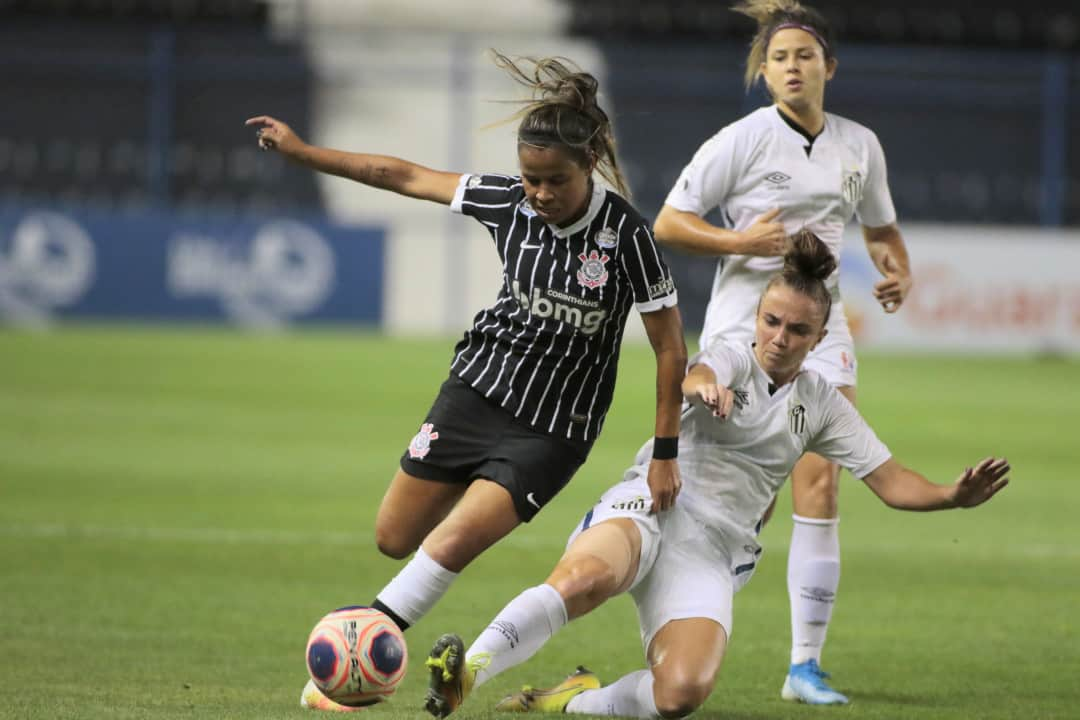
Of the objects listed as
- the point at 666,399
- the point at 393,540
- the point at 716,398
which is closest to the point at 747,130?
the point at 666,399

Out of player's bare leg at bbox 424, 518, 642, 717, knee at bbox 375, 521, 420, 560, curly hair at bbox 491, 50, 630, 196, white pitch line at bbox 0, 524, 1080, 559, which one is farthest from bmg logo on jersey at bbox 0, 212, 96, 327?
player's bare leg at bbox 424, 518, 642, 717

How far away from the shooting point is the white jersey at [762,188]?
6324 mm

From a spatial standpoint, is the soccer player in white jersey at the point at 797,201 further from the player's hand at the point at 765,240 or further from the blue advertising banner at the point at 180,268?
the blue advertising banner at the point at 180,268

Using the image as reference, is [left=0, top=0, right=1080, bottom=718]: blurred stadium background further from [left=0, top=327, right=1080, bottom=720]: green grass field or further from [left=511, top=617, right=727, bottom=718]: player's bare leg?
[left=511, top=617, right=727, bottom=718]: player's bare leg

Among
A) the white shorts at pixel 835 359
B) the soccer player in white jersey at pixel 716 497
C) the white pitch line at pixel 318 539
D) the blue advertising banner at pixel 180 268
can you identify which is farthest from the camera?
the blue advertising banner at pixel 180 268

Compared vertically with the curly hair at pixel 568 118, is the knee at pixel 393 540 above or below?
below

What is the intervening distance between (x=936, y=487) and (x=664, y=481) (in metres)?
0.87

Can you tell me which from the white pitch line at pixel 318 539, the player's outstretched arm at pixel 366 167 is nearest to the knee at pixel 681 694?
the player's outstretched arm at pixel 366 167

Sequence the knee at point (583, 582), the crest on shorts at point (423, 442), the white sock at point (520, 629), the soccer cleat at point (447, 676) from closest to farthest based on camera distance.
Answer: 1. the soccer cleat at point (447, 676)
2. the white sock at point (520, 629)
3. the knee at point (583, 582)
4. the crest on shorts at point (423, 442)

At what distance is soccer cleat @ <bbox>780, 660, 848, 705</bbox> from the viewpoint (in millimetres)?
5898

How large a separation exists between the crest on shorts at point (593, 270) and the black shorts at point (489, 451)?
516mm

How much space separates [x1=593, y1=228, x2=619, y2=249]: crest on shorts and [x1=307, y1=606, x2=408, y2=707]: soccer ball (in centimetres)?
136

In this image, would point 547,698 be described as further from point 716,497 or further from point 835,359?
point 835,359

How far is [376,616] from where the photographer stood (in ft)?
17.2
